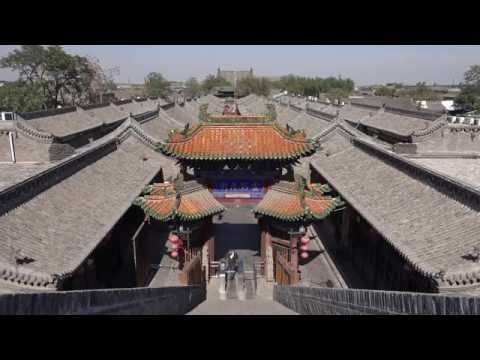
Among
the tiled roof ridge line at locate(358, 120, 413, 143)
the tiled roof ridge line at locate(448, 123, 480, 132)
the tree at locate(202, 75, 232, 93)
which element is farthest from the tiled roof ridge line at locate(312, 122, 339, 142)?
the tree at locate(202, 75, 232, 93)

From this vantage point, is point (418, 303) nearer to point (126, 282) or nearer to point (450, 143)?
point (126, 282)

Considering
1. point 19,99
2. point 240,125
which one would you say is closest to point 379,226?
point 240,125

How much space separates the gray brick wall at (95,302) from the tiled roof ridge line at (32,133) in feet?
78.7

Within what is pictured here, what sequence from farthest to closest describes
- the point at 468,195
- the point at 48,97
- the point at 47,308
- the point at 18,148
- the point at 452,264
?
the point at 48,97 → the point at 18,148 → the point at 468,195 → the point at 452,264 → the point at 47,308

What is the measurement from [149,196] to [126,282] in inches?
141

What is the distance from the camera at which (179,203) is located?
1366cm

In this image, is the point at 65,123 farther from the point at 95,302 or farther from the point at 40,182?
the point at 95,302

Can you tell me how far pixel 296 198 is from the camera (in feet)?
46.0

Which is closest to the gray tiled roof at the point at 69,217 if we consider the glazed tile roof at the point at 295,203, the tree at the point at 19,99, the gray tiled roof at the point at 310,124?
the glazed tile roof at the point at 295,203

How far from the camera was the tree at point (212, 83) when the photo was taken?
433 ft

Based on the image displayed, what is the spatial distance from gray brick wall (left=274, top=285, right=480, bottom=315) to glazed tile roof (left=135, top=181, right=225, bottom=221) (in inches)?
185

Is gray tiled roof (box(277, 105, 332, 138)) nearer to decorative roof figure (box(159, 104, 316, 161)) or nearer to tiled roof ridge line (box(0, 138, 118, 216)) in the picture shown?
decorative roof figure (box(159, 104, 316, 161))

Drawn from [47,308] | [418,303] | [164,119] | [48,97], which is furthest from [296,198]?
[48,97]

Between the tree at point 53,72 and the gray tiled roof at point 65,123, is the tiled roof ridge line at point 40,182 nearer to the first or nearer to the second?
the gray tiled roof at point 65,123
